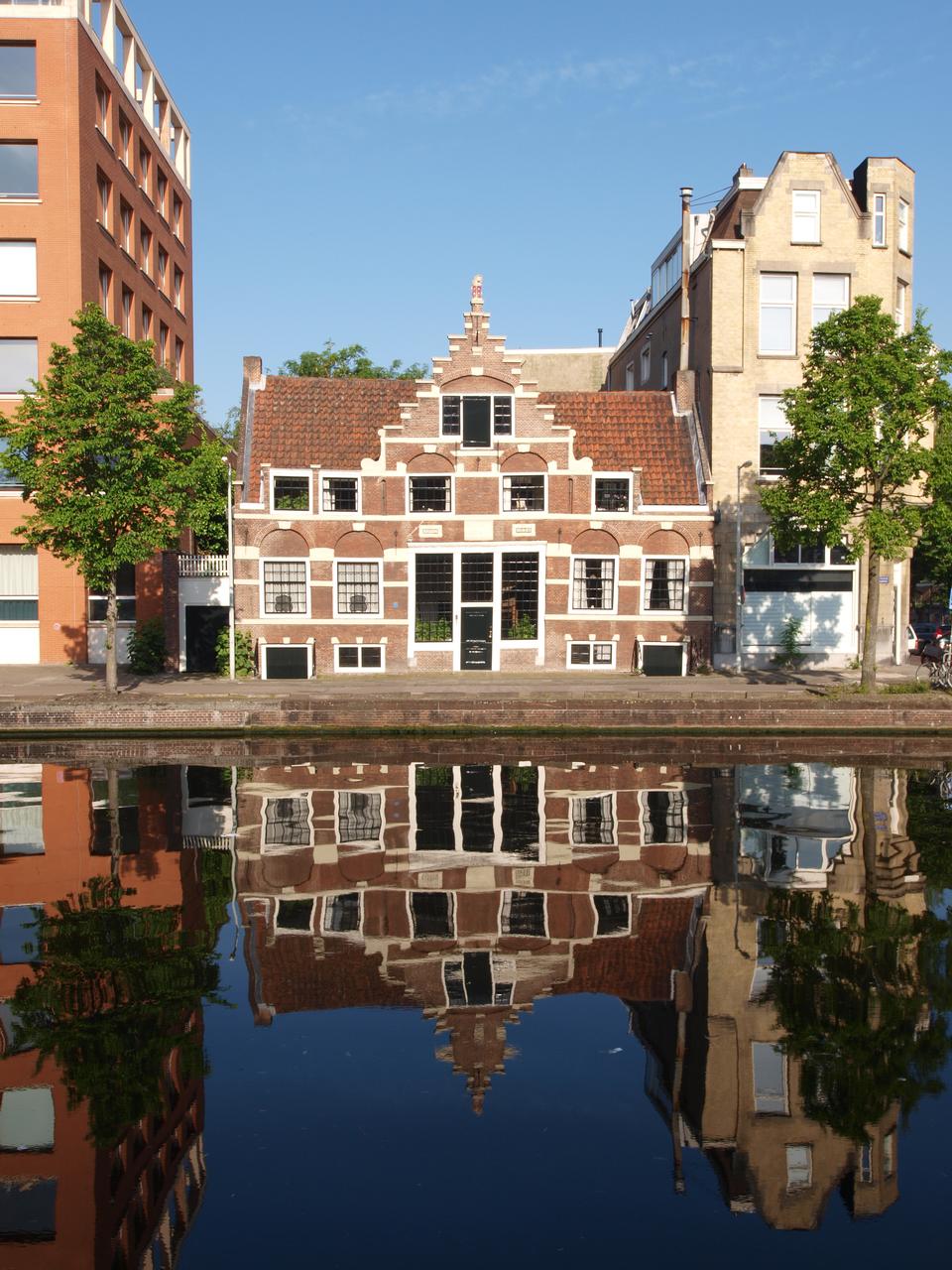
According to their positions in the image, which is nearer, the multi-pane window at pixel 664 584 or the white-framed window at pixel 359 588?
the white-framed window at pixel 359 588

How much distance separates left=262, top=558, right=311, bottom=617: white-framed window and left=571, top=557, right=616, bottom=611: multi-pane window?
329 inches

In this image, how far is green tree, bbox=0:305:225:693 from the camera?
25.5 m

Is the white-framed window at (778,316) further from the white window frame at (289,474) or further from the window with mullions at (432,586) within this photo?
the white window frame at (289,474)

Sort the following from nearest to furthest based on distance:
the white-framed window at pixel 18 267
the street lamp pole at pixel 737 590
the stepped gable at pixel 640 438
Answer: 1. the stepped gable at pixel 640 438
2. the street lamp pole at pixel 737 590
3. the white-framed window at pixel 18 267

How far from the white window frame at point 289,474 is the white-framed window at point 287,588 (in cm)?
140

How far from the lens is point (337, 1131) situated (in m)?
6.39

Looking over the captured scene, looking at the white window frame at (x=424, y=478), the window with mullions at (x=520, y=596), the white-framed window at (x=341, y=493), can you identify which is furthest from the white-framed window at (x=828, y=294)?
the white-framed window at (x=341, y=493)

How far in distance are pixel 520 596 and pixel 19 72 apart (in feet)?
81.0

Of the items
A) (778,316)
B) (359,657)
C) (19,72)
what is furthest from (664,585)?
(19,72)

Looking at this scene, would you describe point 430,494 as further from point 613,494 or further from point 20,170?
point 20,170

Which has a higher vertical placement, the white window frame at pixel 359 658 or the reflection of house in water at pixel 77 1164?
the white window frame at pixel 359 658

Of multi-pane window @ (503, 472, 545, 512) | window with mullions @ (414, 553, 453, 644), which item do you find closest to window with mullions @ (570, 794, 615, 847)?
window with mullions @ (414, 553, 453, 644)

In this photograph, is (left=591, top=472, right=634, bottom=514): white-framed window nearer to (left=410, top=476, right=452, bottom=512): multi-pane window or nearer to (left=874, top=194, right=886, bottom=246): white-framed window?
(left=410, top=476, right=452, bottom=512): multi-pane window

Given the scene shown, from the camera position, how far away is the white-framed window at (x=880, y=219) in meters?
34.3
